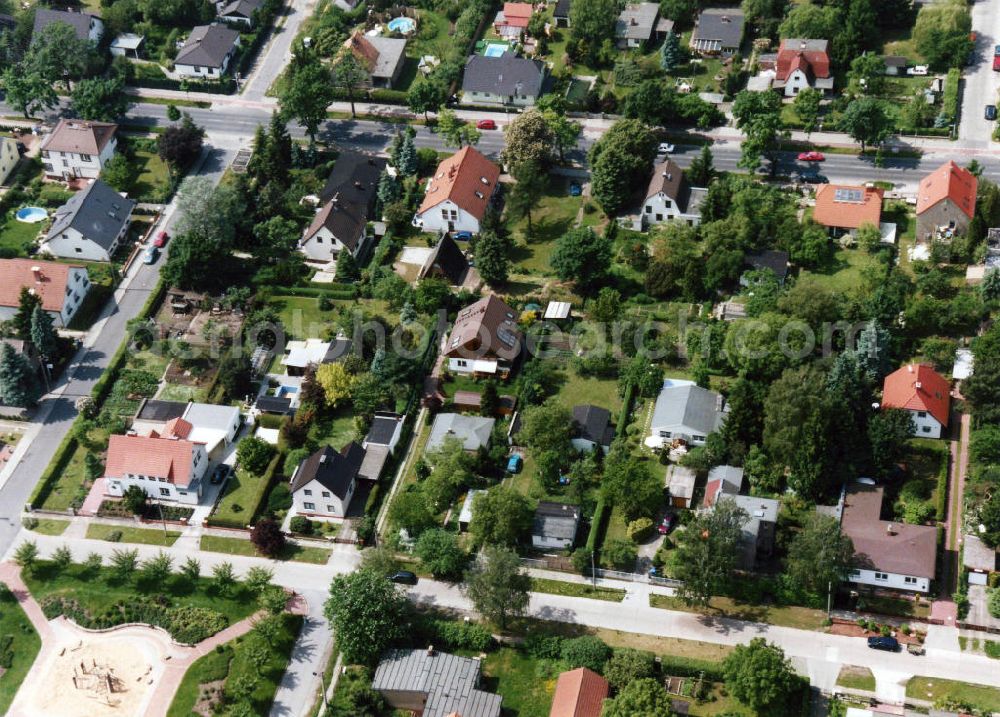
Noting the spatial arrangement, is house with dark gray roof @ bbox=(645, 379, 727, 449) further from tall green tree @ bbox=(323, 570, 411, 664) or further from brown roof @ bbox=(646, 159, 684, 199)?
brown roof @ bbox=(646, 159, 684, 199)

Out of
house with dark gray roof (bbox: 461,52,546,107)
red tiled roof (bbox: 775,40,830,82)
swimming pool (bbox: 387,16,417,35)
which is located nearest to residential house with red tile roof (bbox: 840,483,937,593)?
red tiled roof (bbox: 775,40,830,82)

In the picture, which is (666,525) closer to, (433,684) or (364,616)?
(433,684)

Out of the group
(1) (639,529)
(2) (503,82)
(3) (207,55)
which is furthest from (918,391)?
(3) (207,55)

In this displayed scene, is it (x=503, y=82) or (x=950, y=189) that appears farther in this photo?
(x=503, y=82)

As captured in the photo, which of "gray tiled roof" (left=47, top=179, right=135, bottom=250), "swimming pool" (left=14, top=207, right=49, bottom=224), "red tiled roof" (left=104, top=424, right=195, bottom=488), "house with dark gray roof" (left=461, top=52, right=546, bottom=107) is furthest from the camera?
"house with dark gray roof" (left=461, top=52, right=546, bottom=107)

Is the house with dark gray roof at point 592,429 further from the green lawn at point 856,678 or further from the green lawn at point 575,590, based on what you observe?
the green lawn at point 856,678

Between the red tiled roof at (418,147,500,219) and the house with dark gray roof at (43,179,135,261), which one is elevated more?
the red tiled roof at (418,147,500,219)

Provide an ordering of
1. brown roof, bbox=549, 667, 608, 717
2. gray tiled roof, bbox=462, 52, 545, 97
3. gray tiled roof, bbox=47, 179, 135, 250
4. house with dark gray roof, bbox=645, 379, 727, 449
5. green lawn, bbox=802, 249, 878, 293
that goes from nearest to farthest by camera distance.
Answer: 1. brown roof, bbox=549, 667, 608, 717
2. house with dark gray roof, bbox=645, 379, 727, 449
3. green lawn, bbox=802, 249, 878, 293
4. gray tiled roof, bbox=47, 179, 135, 250
5. gray tiled roof, bbox=462, 52, 545, 97

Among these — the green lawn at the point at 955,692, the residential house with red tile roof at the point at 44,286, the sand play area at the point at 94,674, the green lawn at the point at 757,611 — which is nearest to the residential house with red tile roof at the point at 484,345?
the green lawn at the point at 757,611
